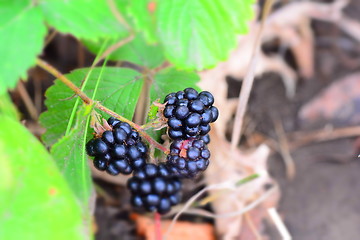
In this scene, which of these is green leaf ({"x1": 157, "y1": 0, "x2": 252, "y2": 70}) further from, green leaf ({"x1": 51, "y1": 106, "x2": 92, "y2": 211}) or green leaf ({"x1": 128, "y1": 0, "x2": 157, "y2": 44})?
green leaf ({"x1": 51, "y1": 106, "x2": 92, "y2": 211})

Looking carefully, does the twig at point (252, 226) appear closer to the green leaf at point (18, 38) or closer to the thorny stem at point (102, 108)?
the thorny stem at point (102, 108)

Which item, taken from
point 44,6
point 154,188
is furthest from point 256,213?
point 44,6

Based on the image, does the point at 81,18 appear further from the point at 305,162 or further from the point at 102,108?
the point at 305,162

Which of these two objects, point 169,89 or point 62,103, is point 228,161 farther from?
point 62,103

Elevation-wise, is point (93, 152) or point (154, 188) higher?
point (93, 152)

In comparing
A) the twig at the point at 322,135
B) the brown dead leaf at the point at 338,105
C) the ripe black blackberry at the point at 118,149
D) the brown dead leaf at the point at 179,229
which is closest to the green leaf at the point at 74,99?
the ripe black blackberry at the point at 118,149

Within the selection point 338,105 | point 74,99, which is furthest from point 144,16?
point 338,105
